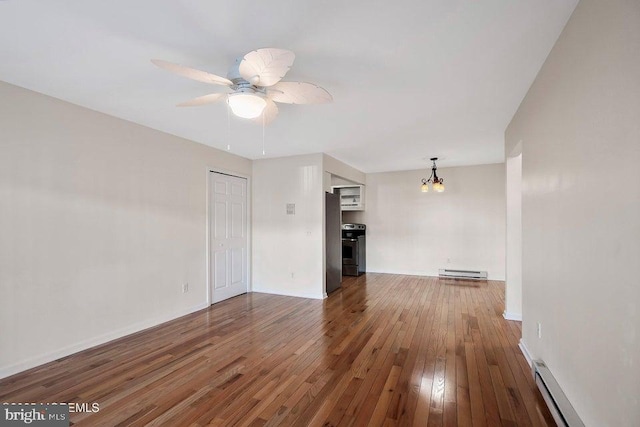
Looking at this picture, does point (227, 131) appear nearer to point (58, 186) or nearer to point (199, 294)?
point (58, 186)

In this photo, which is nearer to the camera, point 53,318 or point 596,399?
point 596,399

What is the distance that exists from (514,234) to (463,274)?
298cm

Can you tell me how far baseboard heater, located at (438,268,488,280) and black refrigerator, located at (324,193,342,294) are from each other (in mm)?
2589

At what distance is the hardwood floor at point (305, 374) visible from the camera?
1.96 meters

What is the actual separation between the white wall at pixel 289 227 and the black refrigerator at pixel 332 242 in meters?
0.31

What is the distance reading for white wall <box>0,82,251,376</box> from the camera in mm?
2494

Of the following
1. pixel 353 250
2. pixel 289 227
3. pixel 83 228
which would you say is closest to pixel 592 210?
pixel 83 228

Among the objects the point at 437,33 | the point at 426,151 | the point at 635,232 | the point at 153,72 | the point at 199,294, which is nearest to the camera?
the point at 635,232

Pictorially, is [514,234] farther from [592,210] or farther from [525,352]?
[592,210]

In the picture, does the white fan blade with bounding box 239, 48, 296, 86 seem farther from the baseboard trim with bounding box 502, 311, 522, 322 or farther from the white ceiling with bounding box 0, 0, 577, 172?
the baseboard trim with bounding box 502, 311, 522, 322

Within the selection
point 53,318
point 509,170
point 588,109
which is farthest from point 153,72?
point 509,170

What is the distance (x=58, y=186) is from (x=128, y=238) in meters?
0.87

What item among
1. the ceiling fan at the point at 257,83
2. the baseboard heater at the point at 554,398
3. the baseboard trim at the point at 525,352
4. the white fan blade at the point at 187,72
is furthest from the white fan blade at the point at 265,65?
the baseboard trim at the point at 525,352

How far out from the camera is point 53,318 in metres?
2.72
